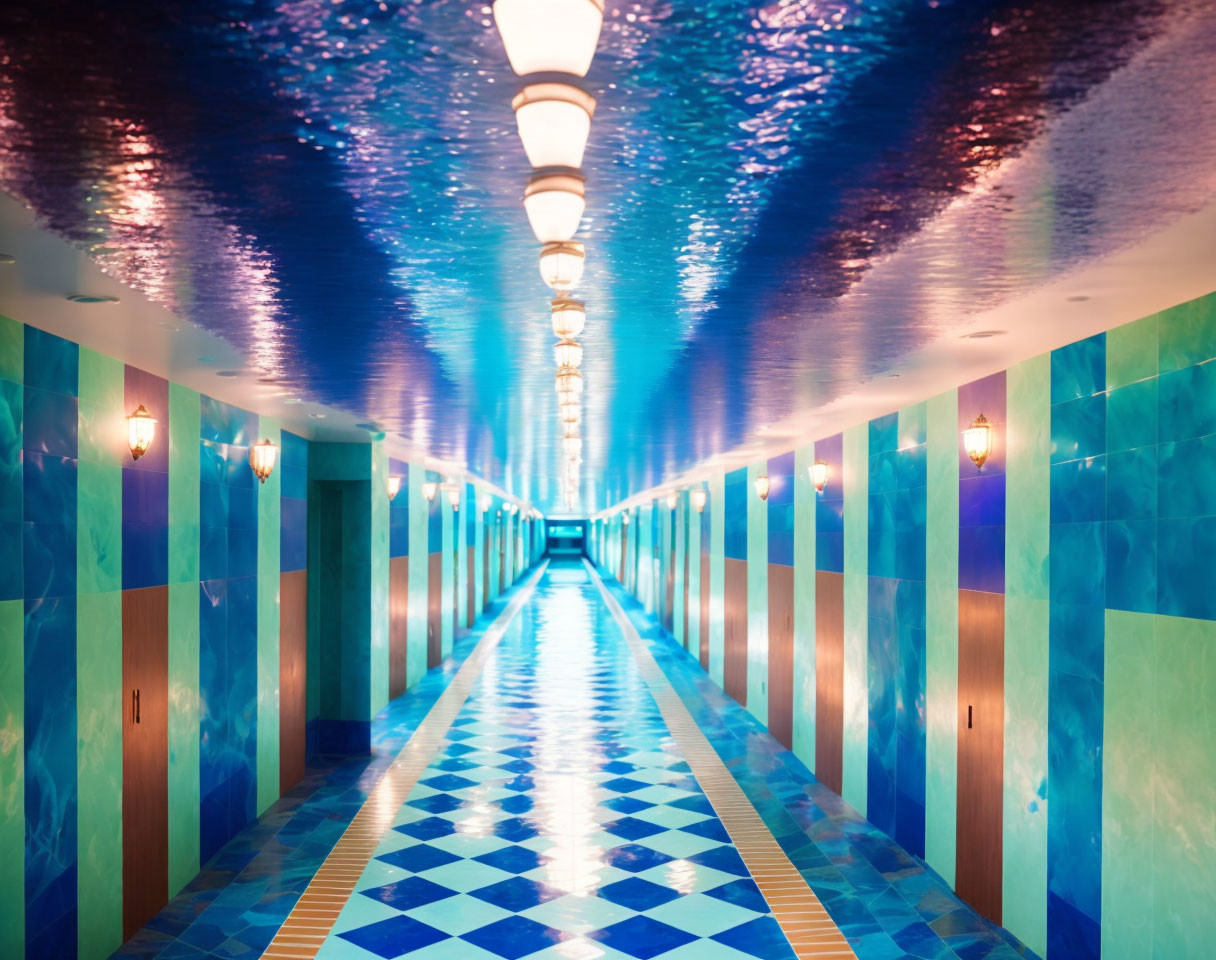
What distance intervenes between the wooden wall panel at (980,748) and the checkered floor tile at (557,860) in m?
1.44

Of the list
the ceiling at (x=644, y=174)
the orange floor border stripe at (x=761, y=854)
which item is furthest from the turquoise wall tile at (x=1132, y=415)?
the orange floor border stripe at (x=761, y=854)

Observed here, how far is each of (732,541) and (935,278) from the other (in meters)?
10.6

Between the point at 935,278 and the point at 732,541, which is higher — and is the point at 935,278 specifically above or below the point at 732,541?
above

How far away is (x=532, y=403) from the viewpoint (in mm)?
8031

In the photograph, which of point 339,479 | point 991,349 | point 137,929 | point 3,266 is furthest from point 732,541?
point 3,266

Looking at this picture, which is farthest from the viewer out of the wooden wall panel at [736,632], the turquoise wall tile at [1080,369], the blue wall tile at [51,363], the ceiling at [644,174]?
the wooden wall panel at [736,632]

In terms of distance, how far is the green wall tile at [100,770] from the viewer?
203 inches

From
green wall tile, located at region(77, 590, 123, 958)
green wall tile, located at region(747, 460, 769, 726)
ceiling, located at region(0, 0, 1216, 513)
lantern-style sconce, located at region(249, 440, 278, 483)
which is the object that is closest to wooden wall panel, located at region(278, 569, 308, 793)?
lantern-style sconce, located at region(249, 440, 278, 483)

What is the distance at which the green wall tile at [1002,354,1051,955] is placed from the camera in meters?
5.46

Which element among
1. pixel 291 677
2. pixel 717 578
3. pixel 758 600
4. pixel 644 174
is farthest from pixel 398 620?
pixel 644 174

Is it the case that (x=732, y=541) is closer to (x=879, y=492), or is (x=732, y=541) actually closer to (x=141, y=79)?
(x=879, y=492)

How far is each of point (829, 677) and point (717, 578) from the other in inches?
238

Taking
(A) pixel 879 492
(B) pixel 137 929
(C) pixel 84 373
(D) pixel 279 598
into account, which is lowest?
(B) pixel 137 929

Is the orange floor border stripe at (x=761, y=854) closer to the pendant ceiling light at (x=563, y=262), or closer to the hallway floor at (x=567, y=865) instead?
the hallway floor at (x=567, y=865)
